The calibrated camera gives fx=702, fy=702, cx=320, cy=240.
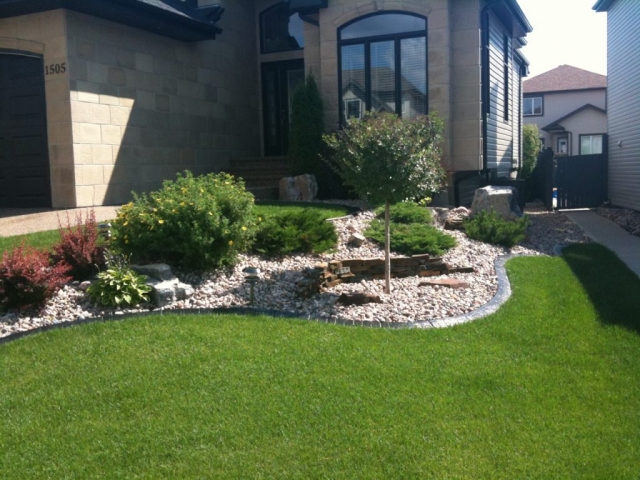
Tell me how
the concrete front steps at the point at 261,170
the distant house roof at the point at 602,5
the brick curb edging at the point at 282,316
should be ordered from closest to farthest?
1. the brick curb edging at the point at 282,316
2. the concrete front steps at the point at 261,170
3. the distant house roof at the point at 602,5

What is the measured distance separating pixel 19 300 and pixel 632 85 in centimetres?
1536

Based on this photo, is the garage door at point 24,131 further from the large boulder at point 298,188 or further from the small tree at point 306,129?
the small tree at point 306,129

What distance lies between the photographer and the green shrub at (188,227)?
22.9 feet

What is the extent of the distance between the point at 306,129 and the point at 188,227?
6807 millimetres

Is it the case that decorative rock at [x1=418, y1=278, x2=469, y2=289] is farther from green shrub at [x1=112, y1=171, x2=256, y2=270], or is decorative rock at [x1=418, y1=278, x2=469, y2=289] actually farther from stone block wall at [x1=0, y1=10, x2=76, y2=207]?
stone block wall at [x1=0, y1=10, x2=76, y2=207]

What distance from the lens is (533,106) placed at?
45875mm

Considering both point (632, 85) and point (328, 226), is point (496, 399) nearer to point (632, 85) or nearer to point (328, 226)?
point (328, 226)

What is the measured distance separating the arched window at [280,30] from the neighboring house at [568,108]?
31180 mm

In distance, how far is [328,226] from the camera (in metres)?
8.70

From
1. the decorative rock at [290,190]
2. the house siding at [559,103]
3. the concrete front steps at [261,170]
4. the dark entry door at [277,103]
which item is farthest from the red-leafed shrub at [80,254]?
the house siding at [559,103]

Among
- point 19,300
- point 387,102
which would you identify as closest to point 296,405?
point 19,300

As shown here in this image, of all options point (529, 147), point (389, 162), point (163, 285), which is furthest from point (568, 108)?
point (163, 285)

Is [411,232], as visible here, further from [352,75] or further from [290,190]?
[352,75]

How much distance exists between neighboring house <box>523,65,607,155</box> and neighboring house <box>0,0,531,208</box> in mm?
28681
